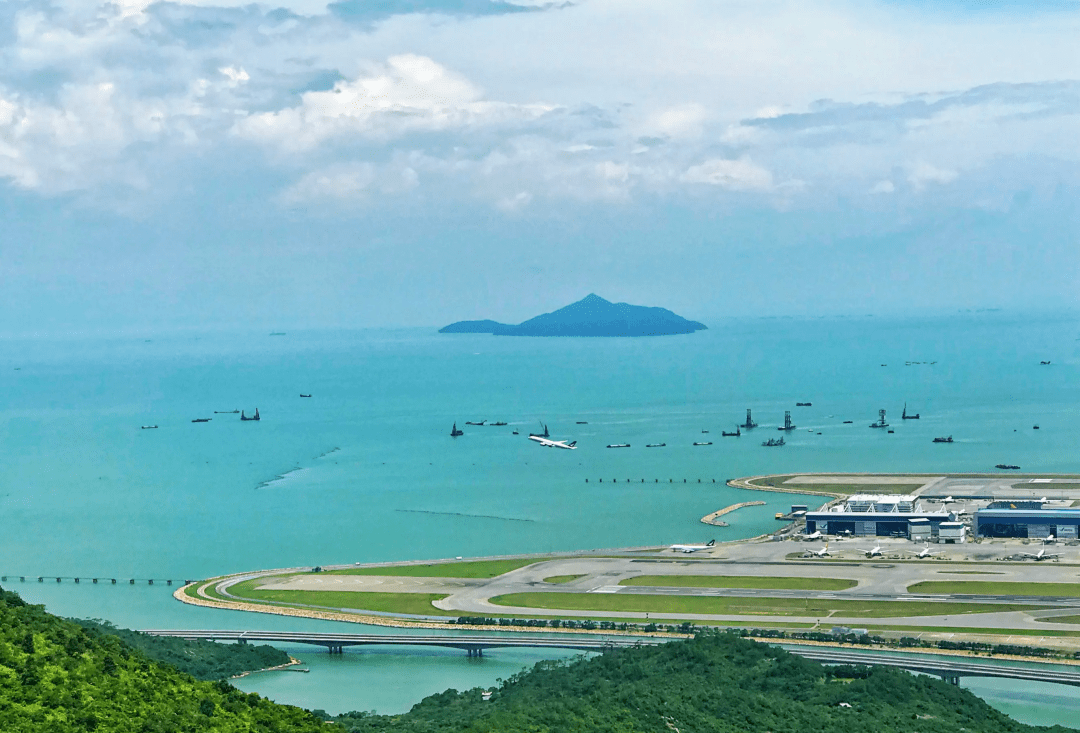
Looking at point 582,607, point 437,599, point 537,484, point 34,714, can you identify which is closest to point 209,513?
point 537,484

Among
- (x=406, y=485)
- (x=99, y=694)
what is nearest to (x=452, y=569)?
(x=406, y=485)

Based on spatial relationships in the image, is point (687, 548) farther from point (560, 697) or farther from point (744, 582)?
point (560, 697)

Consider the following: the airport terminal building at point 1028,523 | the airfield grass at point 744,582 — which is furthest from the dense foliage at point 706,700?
the airport terminal building at point 1028,523

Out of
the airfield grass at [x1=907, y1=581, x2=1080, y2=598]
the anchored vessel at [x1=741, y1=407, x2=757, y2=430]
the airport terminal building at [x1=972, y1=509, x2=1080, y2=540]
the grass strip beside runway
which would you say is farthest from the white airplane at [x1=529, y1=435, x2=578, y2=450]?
the airfield grass at [x1=907, y1=581, x2=1080, y2=598]

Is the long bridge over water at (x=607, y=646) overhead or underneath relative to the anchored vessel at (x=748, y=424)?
underneath

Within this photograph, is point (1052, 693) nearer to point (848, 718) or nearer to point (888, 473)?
point (848, 718)

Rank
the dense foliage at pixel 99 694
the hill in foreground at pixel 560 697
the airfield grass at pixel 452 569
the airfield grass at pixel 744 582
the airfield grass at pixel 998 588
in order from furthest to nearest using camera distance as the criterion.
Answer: the airfield grass at pixel 452 569
the airfield grass at pixel 744 582
the airfield grass at pixel 998 588
the hill in foreground at pixel 560 697
the dense foliage at pixel 99 694

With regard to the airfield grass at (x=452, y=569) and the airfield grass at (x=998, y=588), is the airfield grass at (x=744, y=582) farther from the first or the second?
the airfield grass at (x=452, y=569)
